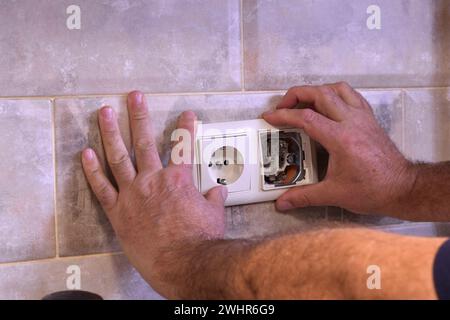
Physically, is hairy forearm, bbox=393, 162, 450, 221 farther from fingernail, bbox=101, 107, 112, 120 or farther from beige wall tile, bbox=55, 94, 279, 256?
fingernail, bbox=101, 107, 112, 120

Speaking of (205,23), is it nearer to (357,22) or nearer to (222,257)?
(357,22)

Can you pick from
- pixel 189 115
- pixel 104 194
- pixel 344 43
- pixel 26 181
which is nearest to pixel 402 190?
pixel 344 43

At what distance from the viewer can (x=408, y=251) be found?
471 millimetres

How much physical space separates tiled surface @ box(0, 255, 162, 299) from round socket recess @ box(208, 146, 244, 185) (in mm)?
202

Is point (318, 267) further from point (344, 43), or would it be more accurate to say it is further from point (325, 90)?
point (344, 43)

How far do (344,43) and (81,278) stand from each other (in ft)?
1.94

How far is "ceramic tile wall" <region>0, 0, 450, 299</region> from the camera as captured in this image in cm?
73

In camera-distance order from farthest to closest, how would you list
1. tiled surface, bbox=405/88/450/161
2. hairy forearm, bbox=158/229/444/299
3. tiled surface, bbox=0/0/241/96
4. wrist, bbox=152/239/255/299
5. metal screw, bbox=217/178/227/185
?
tiled surface, bbox=405/88/450/161 < metal screw, bbox=217/178/227/185 < tiled surface, bbox=0/0/241/96 < wrist, bbox=152/239/255/299 < hairy forearm, bbox=158/229/444/299

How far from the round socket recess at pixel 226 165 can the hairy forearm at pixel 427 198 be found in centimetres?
28

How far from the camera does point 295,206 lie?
852 mm

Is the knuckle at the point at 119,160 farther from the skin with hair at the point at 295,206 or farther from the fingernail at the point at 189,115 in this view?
the fingernail at the point at 189,115

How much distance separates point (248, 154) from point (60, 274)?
35cm

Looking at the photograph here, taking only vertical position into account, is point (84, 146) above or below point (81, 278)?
above

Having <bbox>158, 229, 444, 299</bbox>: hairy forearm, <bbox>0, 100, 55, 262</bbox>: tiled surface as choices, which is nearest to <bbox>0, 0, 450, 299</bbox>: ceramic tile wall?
<bbox>0, 100, 55, 262</bbox>: tiled surface
